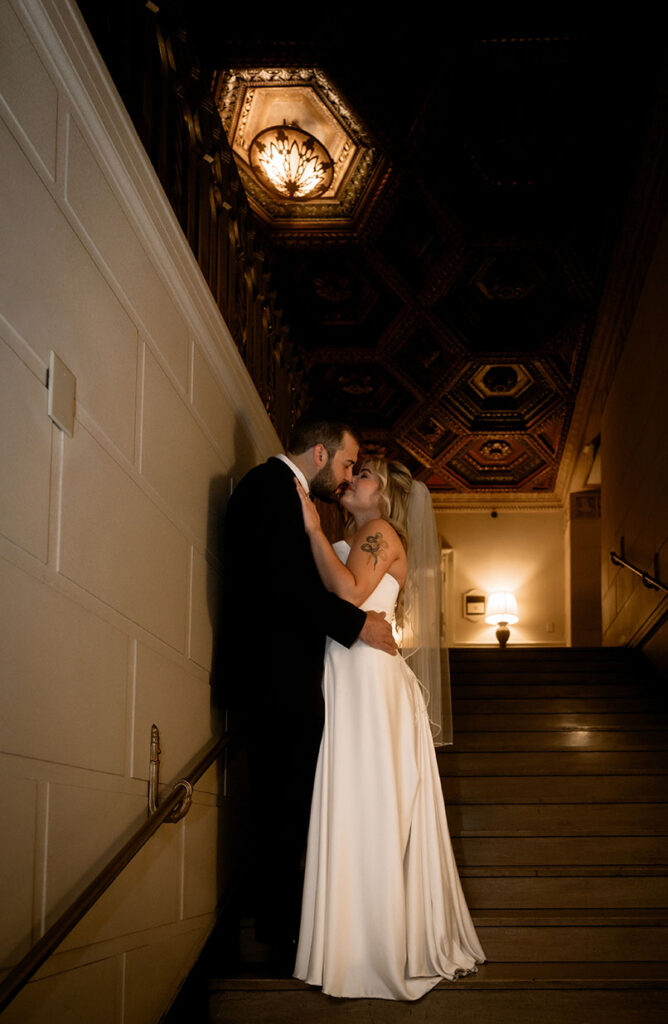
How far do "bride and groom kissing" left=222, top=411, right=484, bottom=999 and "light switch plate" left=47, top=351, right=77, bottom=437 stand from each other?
1505 millimetres

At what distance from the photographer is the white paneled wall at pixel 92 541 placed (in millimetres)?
1959

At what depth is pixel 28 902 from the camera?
77.3 inches

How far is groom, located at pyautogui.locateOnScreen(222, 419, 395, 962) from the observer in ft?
11.6

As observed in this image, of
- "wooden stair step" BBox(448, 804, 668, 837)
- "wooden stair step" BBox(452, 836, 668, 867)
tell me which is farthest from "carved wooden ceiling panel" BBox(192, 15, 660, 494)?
"wooden stair step" BBox(452, 836, 668, 867)

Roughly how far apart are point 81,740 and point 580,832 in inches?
121

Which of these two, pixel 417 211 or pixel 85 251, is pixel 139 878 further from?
pixel 417 211

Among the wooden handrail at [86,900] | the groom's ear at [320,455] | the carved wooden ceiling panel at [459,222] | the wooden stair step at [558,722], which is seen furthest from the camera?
the wooden stair step at [558,722]

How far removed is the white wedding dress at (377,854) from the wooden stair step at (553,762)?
167 cm

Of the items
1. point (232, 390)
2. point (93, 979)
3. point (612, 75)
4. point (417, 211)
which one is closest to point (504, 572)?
point (417, 211)

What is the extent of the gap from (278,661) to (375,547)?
2.18 feet

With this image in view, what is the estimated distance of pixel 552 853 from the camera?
4438 millimetres

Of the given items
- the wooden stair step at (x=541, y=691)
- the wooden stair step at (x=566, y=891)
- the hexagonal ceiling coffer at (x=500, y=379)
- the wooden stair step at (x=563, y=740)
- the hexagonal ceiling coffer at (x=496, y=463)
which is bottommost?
the wooden stair step at (x=566, y=891)

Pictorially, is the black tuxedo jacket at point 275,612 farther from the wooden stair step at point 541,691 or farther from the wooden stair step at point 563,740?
the wooden stair step at point 541,691

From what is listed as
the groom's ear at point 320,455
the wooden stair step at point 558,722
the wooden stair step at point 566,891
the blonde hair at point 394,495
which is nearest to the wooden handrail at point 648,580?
the wooden stair step at point 558,722
